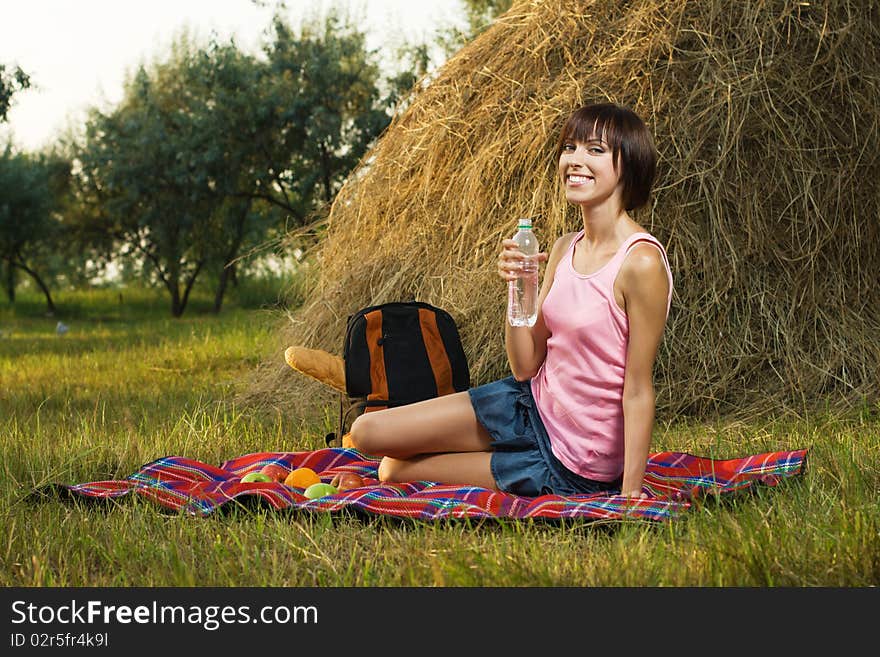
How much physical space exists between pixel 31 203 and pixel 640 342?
60.8ft

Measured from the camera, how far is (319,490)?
3.32 m

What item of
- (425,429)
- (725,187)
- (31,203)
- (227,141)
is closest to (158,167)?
(227,141)

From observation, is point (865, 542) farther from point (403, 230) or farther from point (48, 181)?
point (48, 181)

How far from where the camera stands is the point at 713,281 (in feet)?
16.1

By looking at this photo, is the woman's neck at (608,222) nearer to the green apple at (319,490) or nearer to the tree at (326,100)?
the green apple at (319,490)

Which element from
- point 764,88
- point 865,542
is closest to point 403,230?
point 764,88

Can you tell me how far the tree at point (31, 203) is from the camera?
19.0 meters

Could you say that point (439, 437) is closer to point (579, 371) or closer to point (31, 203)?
point (579, 371)

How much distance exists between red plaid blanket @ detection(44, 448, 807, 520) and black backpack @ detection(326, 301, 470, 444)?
411 mm

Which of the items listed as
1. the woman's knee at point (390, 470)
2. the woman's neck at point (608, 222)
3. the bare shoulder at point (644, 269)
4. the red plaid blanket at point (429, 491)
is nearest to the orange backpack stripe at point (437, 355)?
the red plaid blanket at point (429, 491)

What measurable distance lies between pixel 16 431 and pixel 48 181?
16.8 metres

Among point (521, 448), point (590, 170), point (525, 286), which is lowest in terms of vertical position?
point (521, 448)

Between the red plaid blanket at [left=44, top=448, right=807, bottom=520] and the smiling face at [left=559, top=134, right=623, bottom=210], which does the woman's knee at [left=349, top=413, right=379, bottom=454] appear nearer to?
the red plaid blanket at [left=44, top=448, right=807, bottom=520]

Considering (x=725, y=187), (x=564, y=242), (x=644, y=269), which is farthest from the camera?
(x=725, y=187)
